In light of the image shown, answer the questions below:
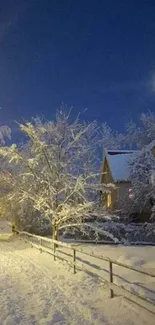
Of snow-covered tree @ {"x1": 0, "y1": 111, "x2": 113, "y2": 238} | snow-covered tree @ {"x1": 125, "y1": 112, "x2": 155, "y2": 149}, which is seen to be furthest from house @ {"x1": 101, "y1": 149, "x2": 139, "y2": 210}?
snow-covered tree @ {"x1": 125, "y1": 112, "x2": 155, "y2": 149}

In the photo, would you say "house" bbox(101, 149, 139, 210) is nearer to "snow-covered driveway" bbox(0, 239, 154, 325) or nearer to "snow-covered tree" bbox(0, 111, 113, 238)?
"snow-covered tree" bbox(0, 111, 113, 238)

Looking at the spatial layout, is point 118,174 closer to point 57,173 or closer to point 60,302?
point 57,173

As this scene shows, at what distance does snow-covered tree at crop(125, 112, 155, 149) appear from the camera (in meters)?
62.0

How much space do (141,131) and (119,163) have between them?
24.5 meters

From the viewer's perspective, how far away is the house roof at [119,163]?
41.3 m

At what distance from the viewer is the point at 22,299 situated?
10.1 meters

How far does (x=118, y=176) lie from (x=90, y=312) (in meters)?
33.4

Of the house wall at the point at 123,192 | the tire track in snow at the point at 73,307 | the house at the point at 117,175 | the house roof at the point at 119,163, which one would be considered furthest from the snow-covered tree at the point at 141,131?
the tire track in snow at the point at 73,307

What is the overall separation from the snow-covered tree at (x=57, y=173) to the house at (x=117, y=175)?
14.1 metres

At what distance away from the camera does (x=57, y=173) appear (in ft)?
81.1

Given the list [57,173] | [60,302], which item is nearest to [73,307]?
[60,302]

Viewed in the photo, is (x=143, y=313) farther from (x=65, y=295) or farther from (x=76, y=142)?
(x=76, y=142)

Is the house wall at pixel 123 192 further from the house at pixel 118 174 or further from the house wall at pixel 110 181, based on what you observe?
the house wall at pixel 110 181

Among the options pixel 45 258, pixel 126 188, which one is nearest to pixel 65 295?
pixel 45 258
